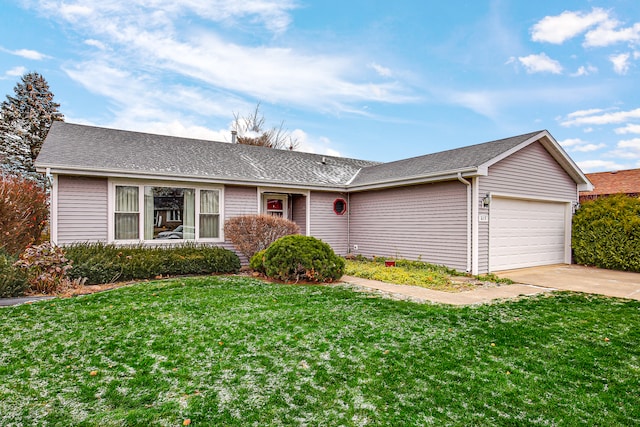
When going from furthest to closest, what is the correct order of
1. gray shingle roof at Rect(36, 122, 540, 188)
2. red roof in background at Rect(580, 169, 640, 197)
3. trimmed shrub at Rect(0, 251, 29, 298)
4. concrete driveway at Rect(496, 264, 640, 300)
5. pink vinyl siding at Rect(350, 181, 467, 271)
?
red roof in background at Rect(580, 169, 640, 197), pink vinyl siding at Rect(350, 181, 467, 271), gray shingle roof at Rect(36, 122, 540, 188), concrete driveway at Rect(496, 264, 640, 300), trimmed shrub at Rect(0, 251, 29, 298)

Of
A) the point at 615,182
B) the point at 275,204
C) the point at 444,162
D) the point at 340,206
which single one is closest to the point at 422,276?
the point at 444,162

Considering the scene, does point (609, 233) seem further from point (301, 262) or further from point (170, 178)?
point (170, 178)

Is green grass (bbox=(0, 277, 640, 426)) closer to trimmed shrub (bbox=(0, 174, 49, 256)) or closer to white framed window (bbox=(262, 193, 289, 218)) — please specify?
trimmed shrub (bbox=(0, 174, 49, 256))

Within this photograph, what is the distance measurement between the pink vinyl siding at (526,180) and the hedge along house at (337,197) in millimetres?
31

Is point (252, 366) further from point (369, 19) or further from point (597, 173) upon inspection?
point (597, 173)

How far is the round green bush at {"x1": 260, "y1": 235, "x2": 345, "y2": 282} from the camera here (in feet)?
26.0

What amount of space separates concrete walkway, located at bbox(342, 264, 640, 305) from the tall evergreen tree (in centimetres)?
2132

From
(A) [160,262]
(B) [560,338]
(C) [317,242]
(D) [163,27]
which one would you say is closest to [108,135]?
(D) [163,27]

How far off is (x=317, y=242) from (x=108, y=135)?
7.89 m

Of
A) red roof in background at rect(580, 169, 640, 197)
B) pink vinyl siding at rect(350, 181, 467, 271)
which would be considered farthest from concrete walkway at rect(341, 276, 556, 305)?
red roof in background at rect(580, 169, 640, 197)

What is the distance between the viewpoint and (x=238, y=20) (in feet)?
39.4

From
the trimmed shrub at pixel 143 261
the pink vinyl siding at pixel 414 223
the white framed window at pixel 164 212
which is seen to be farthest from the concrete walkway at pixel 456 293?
the white framed window at pixel 164 212

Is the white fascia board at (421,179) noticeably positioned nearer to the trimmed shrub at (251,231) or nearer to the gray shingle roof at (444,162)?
the gray shingle roof at (444,162)

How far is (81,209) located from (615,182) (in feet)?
69.9
